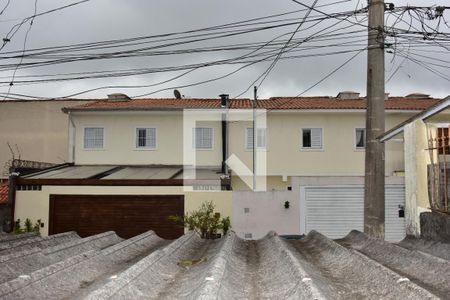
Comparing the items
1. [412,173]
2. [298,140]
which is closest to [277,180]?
[298,140]

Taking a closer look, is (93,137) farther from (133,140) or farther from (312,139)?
(312,139)

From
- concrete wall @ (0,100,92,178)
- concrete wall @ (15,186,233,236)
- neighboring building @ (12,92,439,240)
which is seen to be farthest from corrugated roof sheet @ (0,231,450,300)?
concrete wall @ (0,100,92,178)

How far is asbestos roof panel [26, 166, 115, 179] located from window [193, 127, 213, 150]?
4171mm

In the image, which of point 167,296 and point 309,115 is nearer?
point 167,296

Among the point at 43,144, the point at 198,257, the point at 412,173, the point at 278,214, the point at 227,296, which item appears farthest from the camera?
the point at 43,144

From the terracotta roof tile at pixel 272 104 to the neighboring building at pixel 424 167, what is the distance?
16.6m

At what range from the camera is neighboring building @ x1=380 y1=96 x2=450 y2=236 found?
6574 mm

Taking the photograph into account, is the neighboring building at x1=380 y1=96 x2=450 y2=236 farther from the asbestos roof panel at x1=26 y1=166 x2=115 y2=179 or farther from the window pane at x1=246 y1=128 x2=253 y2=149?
the window pane at x1=246 y1=128 x2=253 y2=149

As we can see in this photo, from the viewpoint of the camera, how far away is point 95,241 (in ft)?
24.6

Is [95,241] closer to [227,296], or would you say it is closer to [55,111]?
[227,296]

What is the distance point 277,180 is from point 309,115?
136 inches

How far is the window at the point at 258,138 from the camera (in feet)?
78.6

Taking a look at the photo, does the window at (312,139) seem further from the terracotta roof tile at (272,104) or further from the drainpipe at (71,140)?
the drainpipe at (71,140)

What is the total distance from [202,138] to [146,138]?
107 inches
